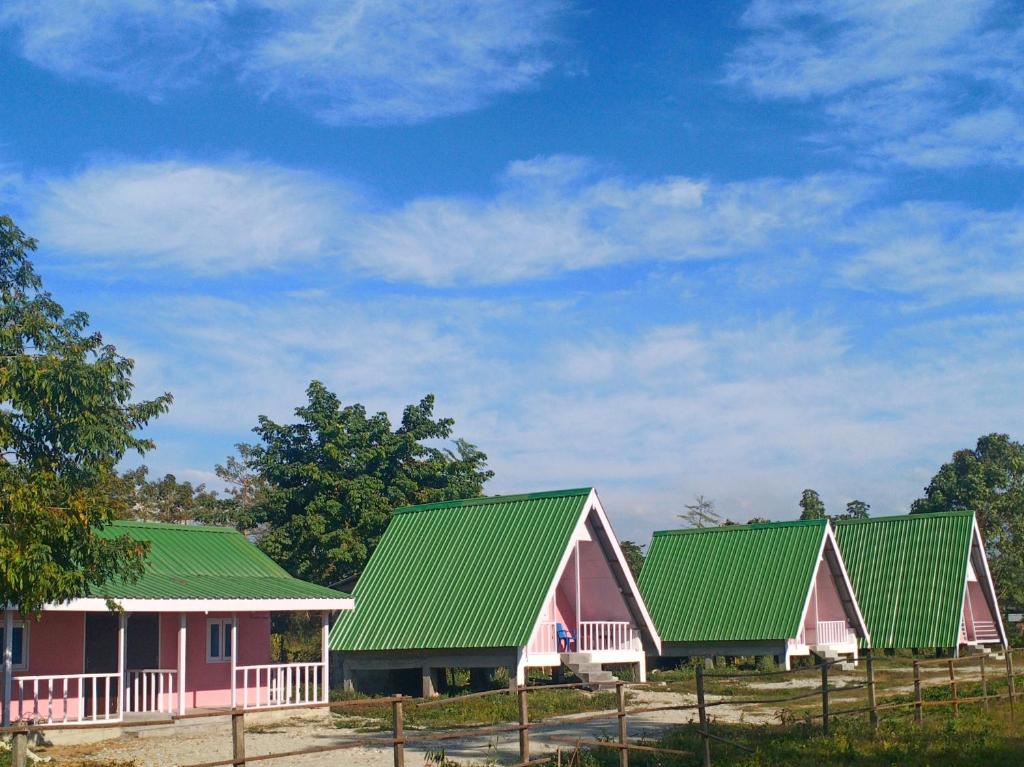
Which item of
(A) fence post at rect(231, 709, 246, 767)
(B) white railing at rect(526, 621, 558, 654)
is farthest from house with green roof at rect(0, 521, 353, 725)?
(A) fence post at rect(231, 709, 246, 767)

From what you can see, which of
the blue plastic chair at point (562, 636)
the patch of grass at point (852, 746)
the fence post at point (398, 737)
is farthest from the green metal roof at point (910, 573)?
the fence post at point (398, 737)

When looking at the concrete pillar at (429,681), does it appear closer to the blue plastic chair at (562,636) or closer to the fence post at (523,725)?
the blue plastic chair at (562,636)

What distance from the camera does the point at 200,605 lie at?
79.3ft

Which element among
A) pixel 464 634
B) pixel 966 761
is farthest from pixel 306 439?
pixel 966 761

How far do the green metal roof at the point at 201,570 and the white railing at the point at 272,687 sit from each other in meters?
1.58

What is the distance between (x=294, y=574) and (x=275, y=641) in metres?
4.15

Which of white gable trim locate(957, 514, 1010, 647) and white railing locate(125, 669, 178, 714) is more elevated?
white gable trim locate(957, 514, 1010, 647)

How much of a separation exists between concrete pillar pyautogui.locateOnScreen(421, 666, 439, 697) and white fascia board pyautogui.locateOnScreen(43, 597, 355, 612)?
106 inches

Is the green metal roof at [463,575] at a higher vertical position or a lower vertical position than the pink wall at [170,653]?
higher

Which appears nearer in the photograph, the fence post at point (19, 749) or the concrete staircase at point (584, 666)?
the fence post at point (19, 749)

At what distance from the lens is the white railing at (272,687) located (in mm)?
25953

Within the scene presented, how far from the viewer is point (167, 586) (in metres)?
24.6

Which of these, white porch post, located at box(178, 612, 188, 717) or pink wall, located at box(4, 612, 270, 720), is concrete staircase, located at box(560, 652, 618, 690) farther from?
white porch post, located at box(178, 612, 188, 717)

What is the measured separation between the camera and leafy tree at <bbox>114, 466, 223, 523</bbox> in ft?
233
